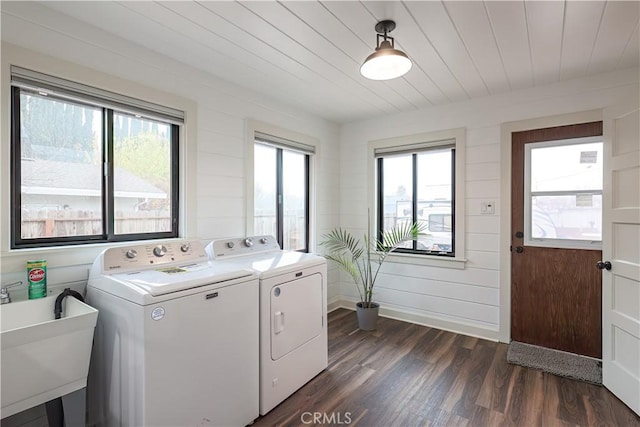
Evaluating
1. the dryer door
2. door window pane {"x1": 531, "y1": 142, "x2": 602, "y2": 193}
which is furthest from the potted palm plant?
door window pane {"x1": 531, "y1": 142, "x2": 602, "y2": 193}

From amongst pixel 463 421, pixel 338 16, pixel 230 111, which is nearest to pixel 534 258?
pixel 463 421

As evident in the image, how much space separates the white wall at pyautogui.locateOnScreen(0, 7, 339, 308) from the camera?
1.65 metres

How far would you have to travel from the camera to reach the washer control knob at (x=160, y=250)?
2047 millimetres

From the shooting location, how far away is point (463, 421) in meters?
1.94

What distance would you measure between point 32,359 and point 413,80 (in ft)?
9.82

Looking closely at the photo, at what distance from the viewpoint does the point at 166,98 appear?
2270 millimetres

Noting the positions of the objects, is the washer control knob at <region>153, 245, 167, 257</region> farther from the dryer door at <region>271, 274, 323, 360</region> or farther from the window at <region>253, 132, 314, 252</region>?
the window at <region>253, 132, 314, 252</region>

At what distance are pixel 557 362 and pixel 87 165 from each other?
3.74 metres

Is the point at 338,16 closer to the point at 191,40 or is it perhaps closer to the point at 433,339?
the point at 191,40

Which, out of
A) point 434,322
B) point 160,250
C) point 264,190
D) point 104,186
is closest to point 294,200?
point 264,190

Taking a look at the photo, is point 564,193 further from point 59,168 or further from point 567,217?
point 59,168

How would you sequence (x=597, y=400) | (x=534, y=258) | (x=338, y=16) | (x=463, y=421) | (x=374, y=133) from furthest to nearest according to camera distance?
(x=374, y=133) → (x=534, y=258) → (x=597, y=400) → (x=463, y=421) → (x=338, y=16)

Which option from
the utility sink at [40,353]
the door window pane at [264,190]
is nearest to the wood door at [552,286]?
the door window pane at [264,190]

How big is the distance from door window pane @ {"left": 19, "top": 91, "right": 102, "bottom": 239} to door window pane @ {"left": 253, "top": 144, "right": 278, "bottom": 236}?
1.31 metres
